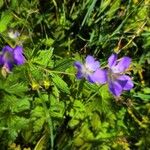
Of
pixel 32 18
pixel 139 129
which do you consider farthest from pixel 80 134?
pixel 32 18

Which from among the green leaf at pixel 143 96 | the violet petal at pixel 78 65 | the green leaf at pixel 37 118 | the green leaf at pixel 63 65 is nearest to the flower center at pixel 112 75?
the violet petal at pixel 78 65

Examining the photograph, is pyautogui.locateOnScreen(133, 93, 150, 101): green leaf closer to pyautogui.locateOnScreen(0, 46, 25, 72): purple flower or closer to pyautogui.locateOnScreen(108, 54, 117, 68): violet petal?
pyautogui.locateOnScreen(108, 54, 117, 68): violet petal

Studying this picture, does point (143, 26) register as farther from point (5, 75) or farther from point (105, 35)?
point (5, 75)

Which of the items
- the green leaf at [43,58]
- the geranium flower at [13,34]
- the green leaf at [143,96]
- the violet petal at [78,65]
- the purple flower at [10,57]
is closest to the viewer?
the purple flower at [10,57]

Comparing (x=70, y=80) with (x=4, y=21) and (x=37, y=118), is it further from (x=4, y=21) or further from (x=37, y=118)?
(x=4, y=21)

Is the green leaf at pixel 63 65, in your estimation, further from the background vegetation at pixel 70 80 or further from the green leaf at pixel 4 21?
the green leaf at pixel 4 21

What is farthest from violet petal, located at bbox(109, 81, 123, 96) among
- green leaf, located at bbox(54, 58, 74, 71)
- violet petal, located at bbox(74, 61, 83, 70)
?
green leaf, located at bbox(54, 58, 74, 71)

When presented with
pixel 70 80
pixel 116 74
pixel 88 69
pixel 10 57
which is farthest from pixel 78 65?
pixel 70 80
